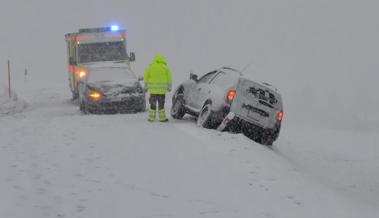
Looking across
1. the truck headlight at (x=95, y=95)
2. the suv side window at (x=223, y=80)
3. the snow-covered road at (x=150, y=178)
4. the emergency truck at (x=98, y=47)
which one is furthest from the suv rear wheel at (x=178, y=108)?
the emergency truck at (x=98, y=47)

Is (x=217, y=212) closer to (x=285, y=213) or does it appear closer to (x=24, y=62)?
(x=285, y=213)

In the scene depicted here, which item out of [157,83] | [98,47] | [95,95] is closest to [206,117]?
[157,83]

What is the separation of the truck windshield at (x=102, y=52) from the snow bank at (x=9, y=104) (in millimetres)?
2756

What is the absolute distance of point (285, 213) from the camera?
23.2 feet

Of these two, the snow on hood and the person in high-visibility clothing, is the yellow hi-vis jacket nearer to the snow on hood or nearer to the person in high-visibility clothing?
the person in high-visibility clothing

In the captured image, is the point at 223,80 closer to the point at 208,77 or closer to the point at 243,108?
the point at 208,77

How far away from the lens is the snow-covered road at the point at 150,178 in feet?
22.2

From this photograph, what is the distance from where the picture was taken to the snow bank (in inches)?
766

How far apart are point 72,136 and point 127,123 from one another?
2.47 metres

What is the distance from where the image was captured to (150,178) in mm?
8109

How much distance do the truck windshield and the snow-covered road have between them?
8184mm

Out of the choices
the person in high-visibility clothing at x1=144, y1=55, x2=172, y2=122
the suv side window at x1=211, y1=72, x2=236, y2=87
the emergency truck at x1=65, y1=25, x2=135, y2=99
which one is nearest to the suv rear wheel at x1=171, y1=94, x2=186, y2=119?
the person in high-visibility clothing at x1=144, y1=55, x2=172, y2=122

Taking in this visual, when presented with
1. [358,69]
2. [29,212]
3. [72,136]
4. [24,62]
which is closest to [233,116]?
[72,136]

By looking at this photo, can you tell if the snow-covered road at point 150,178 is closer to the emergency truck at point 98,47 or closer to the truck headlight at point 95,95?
the truck headlight at point 95,95
